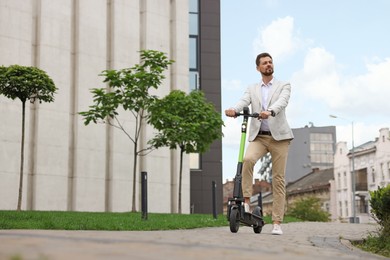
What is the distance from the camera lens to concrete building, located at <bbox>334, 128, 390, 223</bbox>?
227 ft

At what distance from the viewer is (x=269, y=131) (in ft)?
29.5

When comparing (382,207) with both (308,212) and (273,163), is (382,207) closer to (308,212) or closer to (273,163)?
(273,163)

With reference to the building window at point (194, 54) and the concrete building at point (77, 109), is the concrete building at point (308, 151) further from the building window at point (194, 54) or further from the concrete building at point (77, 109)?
the concrete building at point (77, 109)

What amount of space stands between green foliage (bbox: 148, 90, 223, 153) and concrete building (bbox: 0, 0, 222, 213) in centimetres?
662

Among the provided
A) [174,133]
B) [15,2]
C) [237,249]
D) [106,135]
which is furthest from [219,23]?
[237,249]

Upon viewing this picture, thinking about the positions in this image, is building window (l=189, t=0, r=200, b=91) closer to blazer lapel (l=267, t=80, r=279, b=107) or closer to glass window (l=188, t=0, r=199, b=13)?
glass window (l=188, t=0, r=199, b=13)

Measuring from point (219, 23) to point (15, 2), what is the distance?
18208 millimetres

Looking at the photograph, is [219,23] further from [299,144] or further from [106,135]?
[299,144]

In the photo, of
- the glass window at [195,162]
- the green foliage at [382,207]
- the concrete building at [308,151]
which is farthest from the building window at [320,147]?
the green foliage at [382,207]

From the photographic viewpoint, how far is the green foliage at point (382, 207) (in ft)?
31.1

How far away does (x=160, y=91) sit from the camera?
37.1 metres

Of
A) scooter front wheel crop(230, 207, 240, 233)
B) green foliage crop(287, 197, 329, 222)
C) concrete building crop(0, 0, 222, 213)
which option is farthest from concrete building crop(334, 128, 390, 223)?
scooter front wheel crop(230, 207, 240, 233)

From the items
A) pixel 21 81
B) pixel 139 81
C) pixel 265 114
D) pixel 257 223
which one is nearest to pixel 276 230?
pixel 257 223

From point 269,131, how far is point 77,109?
2393 cm
